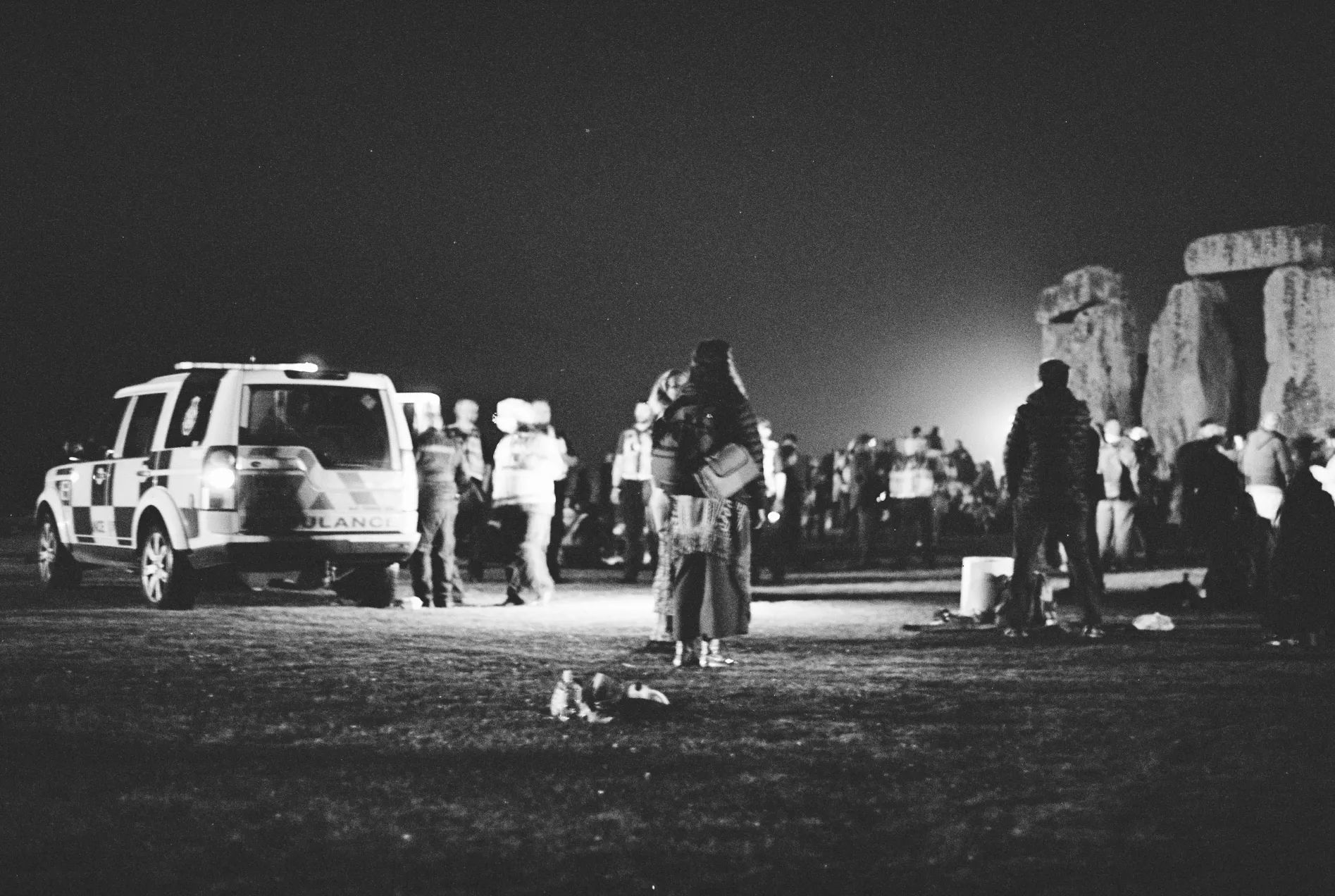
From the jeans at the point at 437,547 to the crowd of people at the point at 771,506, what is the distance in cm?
2

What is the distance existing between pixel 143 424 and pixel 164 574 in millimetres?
1548

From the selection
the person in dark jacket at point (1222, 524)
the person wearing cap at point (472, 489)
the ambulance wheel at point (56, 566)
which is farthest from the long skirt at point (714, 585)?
the ambulance wheel at point (56, 566)

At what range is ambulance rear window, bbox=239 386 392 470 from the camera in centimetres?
1273

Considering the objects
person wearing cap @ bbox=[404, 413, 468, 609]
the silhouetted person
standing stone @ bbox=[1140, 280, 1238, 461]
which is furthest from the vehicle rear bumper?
standing stone @ bbox=[1140, 280, 1238, 461]

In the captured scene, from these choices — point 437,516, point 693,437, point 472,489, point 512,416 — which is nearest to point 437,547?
point 437,516

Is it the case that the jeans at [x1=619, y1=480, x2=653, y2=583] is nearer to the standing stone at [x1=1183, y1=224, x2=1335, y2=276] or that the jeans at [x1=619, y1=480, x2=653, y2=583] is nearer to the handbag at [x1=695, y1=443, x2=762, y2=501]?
the handbag at [x1=695, y1=443, x2=762, y2=501]

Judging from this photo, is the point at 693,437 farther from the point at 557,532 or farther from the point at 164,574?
the point at 557,532

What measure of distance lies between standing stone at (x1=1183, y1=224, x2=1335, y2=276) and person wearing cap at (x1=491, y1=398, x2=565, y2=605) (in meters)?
28.0

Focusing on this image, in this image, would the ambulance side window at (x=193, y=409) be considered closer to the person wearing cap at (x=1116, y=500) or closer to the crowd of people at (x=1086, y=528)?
the crowd of people at (x=1086, y=528)

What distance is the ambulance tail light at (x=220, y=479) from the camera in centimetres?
1256

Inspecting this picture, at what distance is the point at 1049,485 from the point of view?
10.8 metres

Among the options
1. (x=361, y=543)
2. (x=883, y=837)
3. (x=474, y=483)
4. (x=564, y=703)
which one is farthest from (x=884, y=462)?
(x=883, y=837)

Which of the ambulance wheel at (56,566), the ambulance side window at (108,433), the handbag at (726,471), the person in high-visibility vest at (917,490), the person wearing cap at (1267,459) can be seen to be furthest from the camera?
the person in high-visibility vest at (917,490)

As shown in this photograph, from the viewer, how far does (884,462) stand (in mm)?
21781
